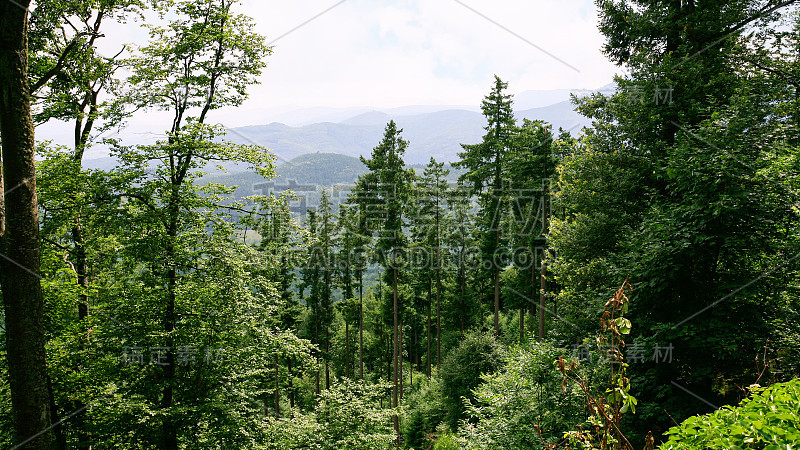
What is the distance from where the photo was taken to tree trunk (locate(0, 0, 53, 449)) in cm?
355

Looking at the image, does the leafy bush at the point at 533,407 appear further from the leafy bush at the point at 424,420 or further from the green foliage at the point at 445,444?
the leafy bush at the point at 424,420

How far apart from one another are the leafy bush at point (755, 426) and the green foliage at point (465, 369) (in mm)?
15836

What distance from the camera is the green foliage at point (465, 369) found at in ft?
58.1

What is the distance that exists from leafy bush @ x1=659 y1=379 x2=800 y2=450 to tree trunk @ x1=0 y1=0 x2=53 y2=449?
5.75 meters

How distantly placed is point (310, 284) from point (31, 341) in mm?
28555

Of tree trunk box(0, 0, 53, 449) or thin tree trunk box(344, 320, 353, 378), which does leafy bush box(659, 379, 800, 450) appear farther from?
thin tree trunk box(344, 320, 353, 378)

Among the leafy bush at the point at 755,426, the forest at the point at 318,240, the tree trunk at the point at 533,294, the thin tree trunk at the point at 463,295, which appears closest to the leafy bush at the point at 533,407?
the forest at the point at 318,240

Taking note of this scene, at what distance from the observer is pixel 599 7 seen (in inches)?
453

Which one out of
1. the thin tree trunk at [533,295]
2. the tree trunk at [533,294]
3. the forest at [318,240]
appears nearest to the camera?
the forest at [318,240]

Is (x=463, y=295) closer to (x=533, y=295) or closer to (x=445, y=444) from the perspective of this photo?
(x=533, y=295)

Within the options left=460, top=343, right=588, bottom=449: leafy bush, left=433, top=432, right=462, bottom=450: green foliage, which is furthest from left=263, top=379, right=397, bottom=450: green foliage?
left=433, top=432, right=462, bottom=450: green foliage

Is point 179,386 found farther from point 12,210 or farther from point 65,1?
point 65,1

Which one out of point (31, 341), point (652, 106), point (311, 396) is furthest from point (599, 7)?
point (311, 396)

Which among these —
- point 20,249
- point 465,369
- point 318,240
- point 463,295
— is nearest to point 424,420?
point 465,369
